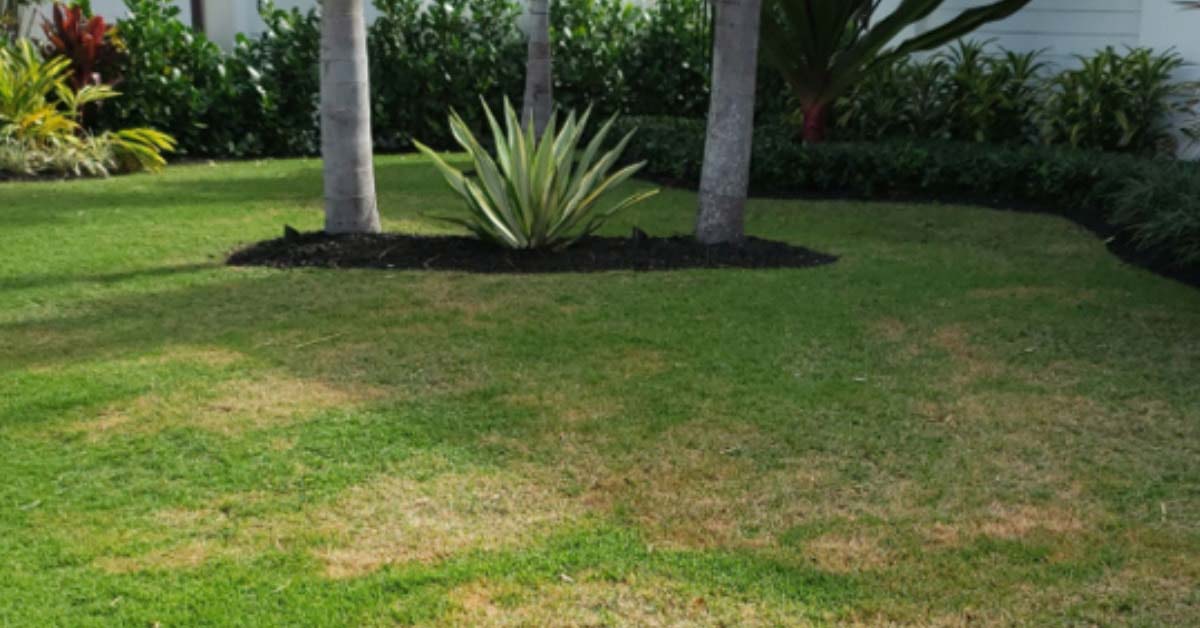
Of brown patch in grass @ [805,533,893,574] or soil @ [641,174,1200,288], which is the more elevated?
soil @ [641,174,1200,288]

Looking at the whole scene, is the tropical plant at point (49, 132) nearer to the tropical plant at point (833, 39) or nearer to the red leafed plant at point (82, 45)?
the red leafed plant at point (82, 45)

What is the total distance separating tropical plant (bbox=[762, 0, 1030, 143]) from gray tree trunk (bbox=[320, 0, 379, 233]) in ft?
14.1

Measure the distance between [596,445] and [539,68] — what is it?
7601 mm

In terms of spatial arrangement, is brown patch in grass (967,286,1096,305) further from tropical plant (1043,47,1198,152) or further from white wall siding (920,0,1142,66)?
white wall siding (920,0,1142,66)

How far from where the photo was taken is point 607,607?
3283 mm

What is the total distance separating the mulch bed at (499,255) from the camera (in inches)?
291

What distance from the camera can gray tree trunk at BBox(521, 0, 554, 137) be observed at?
11.4 meters

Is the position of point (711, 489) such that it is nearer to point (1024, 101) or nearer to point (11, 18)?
point (1024, 101)

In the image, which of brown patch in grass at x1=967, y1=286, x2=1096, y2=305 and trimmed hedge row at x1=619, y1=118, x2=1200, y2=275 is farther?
trimmed hedge row at x1=619, y1=118, x2=1200, y2=275

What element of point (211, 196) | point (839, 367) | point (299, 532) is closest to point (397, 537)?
point (299, 532)

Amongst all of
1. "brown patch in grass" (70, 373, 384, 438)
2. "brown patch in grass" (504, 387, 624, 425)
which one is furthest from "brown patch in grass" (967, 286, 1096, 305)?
"brown patch in grass" (70, 373, 384, 438)

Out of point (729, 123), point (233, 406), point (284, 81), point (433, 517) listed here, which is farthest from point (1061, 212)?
point (284, 81)

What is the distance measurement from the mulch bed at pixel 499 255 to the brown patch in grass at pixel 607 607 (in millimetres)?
4010

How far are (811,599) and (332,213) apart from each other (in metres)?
5.18
